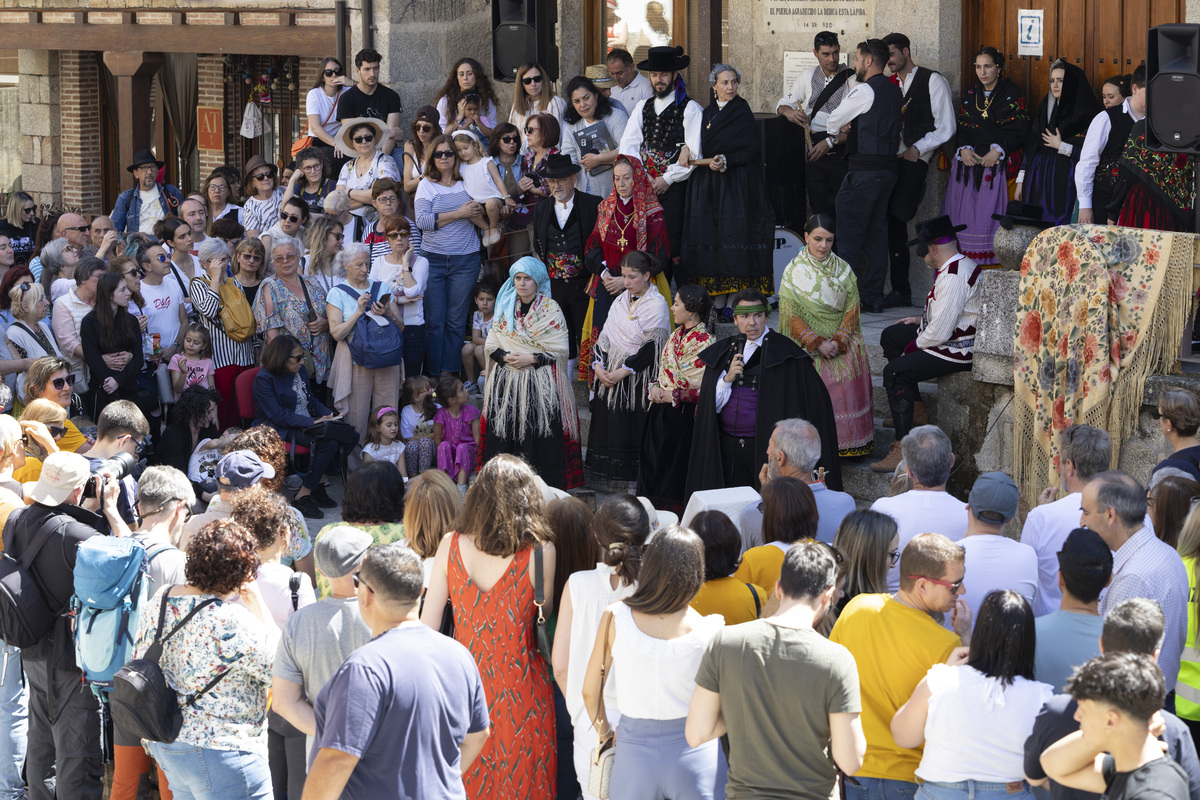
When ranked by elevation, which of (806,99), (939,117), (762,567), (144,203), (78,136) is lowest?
(762,567)

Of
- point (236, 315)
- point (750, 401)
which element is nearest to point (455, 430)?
point (236, 315)

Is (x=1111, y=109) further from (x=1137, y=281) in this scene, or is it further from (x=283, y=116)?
(x=283, y=116)

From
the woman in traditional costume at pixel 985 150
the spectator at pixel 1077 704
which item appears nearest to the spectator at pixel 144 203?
the woman in traditional costume at pixel 985 150

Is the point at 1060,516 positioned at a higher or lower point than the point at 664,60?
lower

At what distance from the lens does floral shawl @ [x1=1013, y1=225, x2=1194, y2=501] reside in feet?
21.0

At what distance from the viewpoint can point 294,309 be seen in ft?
27.3

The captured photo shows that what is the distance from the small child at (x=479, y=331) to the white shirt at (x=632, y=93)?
1.70 meters

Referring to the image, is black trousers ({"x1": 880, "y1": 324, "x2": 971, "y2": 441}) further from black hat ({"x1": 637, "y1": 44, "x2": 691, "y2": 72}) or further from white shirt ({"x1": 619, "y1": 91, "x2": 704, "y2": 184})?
black hat ({"x1": 637, "y1": 44, "x2": 691, "y2": 72})

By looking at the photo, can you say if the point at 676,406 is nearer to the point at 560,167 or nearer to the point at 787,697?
the point at 560,167

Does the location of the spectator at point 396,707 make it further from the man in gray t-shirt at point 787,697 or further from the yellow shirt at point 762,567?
the yellow shirt at point 762,567

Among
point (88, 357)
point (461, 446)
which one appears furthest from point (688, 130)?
point (88, 357)

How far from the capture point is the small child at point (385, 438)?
809 centimetres

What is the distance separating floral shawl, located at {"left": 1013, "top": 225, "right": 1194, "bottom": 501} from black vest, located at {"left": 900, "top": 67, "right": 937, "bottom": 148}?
263 cm

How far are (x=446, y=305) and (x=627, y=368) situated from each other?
1.78 metres
